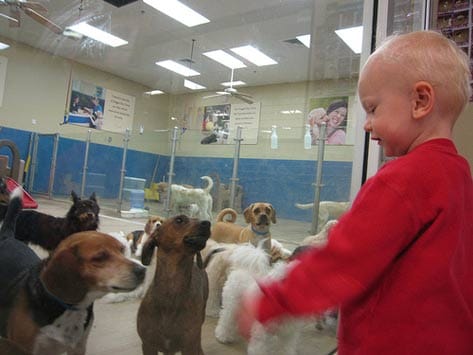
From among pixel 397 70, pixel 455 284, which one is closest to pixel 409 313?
pixel 455 284

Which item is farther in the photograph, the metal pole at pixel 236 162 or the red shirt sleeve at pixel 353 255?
the metal pole at pixel 236 162

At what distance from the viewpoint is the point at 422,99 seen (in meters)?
0.45

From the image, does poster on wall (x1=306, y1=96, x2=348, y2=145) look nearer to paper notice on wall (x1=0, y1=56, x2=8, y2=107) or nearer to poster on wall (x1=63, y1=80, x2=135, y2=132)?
poster on wall (x1=63, y1=80, x2=135, y2=132)

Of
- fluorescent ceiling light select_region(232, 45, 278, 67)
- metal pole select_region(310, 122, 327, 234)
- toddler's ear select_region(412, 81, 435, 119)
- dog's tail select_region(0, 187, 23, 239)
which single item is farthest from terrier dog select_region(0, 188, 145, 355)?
metal pole select_region(310, 122, 327, 234)

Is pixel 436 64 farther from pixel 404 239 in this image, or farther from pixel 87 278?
pixel 87 278

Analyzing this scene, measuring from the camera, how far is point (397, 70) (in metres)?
0.46

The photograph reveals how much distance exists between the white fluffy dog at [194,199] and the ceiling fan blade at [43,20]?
1.16 ft

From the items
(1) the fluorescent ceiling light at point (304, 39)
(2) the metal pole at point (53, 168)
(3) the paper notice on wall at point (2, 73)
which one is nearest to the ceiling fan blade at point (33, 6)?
(3) the paper notice on wall at point (2, 73)

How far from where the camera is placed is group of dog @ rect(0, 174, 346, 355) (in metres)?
0.56

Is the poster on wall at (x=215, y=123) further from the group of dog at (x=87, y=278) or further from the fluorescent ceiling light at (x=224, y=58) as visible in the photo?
the group of dog at (x=87, y=278)

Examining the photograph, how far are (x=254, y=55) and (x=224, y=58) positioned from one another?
0.16m

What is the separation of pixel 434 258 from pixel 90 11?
2.16 ft

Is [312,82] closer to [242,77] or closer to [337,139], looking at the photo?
[337,139]

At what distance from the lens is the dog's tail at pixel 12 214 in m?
0.53
